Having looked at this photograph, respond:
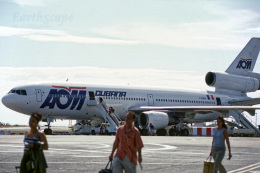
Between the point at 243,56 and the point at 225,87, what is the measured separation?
15.1 ft

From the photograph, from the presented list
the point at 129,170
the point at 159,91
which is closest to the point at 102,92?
the point at 159,91

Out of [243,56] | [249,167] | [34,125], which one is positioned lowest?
[249,167]

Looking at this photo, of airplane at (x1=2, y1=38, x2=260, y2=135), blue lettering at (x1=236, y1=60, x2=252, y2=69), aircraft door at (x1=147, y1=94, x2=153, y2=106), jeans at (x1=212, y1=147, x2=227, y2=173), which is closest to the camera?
jeans at (x1=212, y1=147, x2=227, y2=173)

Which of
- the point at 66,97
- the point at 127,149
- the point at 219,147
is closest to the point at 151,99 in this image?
the point at 66,97

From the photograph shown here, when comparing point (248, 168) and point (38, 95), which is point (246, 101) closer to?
point (38, 95)

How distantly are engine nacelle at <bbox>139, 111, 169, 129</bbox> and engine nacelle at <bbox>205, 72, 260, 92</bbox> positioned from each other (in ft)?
32.9

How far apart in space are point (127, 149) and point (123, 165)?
0.32 m

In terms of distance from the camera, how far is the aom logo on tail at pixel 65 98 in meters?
38.8

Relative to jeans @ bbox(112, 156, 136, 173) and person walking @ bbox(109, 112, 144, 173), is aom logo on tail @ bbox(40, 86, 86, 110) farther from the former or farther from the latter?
jeans @ bbox(112, 156, 136, 173)

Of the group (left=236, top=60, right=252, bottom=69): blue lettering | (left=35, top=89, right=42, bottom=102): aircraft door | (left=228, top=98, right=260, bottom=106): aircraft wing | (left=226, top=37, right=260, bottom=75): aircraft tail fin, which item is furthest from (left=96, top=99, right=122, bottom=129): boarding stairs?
(left=236, top=60, right=252, bottom=69): blue lettering

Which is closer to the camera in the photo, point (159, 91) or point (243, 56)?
point (159, 91)

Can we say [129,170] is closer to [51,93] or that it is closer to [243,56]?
[51,93]

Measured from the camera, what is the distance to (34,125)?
9188 millimetres

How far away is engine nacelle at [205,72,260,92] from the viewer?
165 ft
